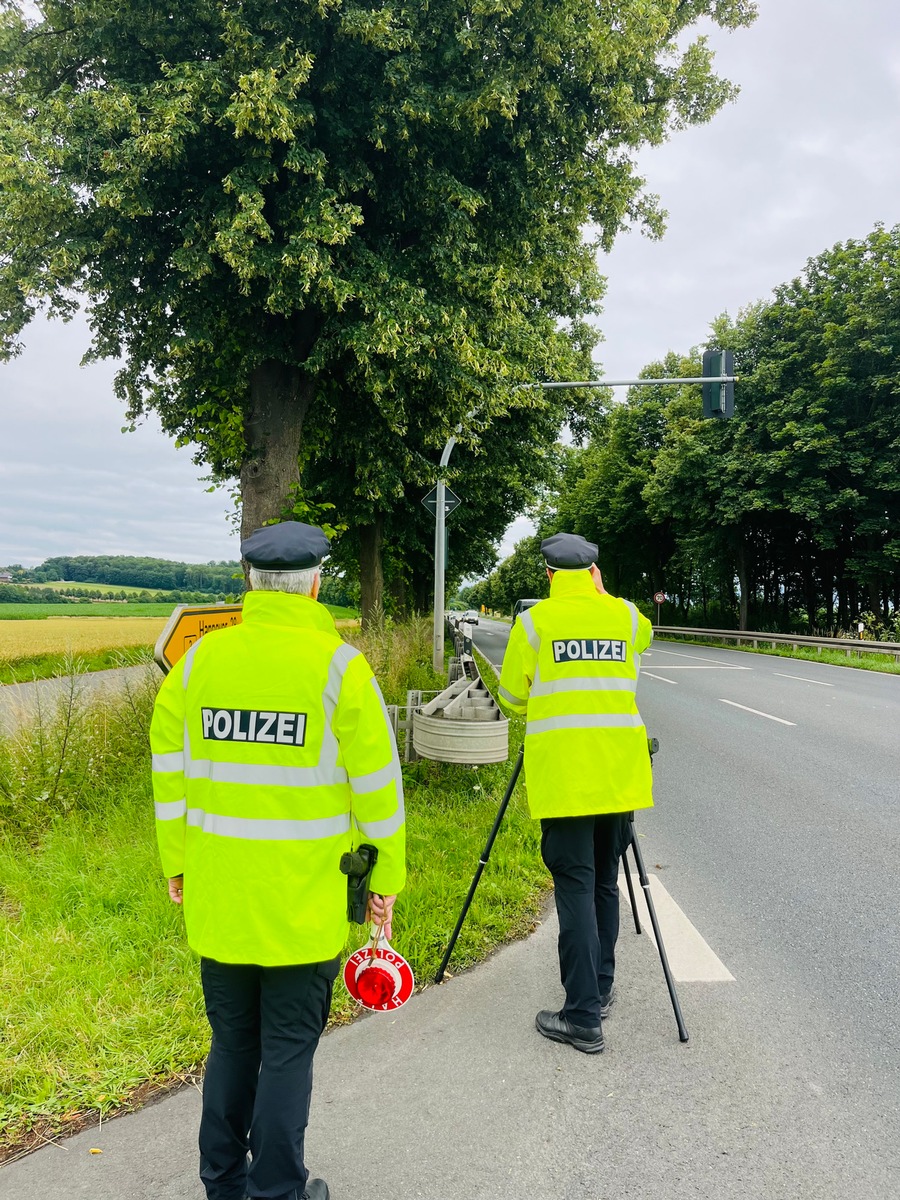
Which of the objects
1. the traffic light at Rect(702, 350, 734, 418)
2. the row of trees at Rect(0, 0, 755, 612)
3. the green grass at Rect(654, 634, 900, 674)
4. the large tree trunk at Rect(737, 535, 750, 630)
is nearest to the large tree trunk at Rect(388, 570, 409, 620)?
the green grass at Rect(654, 634, 900, 674)

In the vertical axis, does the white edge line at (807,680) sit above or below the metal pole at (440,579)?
below

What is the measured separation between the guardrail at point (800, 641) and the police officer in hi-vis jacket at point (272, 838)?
2060cm

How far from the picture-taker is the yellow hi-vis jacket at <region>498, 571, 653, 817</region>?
3014 mm

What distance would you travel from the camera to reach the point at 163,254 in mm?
7453

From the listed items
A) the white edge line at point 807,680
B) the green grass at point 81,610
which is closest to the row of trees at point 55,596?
the green grass at point 81,610

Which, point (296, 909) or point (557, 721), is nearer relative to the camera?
point (296, 909)

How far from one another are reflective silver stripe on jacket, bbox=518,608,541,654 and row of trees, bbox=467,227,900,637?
1845 cm

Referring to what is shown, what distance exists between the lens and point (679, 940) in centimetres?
387

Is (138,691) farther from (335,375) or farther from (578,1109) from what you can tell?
(578,1109)

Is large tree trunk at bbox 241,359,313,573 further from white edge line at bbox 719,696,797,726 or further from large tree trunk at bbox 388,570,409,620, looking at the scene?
large tree trunk at bbox 388,570,409,620

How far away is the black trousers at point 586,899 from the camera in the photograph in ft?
9.76

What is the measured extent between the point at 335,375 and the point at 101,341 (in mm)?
2983

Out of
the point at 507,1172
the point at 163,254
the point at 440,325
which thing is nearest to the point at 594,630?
the point at 507,1172

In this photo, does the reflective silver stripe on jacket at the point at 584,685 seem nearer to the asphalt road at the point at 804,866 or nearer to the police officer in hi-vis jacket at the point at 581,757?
the police officer in hi-vis jacket at the point at 581,757
